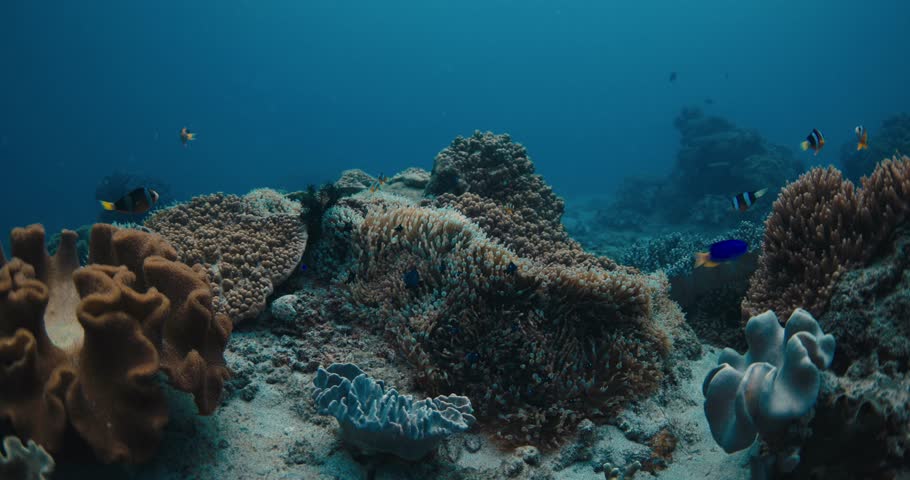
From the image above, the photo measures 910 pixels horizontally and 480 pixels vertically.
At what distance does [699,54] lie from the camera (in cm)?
14488

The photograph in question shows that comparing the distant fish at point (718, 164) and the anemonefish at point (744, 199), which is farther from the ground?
the distant fish at point (718, 164)

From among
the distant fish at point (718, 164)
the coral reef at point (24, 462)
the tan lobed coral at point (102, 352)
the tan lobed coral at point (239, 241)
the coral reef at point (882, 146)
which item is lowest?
the coral reef at point (24, 462)

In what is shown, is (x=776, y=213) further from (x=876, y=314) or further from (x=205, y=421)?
(x=205, y=421)

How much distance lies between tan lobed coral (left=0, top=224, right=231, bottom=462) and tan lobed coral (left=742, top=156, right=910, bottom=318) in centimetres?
463

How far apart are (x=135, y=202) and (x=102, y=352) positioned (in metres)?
3.28

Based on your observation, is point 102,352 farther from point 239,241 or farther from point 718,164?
point 718,164

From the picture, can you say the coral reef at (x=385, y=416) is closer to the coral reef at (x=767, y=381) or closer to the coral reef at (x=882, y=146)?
the coral reef at (x=767, y=381)

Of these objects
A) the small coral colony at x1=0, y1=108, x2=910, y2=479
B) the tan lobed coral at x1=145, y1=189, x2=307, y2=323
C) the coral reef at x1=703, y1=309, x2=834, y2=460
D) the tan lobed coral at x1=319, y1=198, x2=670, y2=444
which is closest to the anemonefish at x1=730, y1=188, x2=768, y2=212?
the small coral colony at x1=0, y1=108, x2=910, y2=479

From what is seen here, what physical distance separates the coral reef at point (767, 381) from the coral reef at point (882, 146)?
75.5 feet

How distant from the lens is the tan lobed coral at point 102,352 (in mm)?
2223

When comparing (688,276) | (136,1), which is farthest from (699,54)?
(688,276)

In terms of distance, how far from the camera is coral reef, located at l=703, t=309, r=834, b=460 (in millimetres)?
2342

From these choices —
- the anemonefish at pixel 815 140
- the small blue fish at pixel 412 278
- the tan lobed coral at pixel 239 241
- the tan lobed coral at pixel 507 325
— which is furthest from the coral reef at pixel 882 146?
the tan lobed coral at pixel 239 241

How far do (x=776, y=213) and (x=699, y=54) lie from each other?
17014 centimetres
